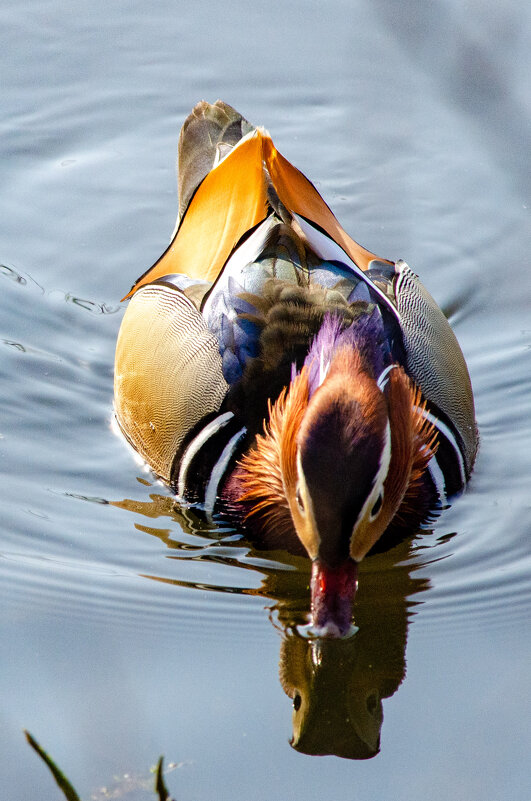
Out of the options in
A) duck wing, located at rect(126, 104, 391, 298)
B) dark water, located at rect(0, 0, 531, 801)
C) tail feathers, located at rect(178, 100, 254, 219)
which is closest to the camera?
dark water, located at rect(0, 0, 531, 801)

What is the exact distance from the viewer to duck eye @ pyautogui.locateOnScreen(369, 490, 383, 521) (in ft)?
11.8

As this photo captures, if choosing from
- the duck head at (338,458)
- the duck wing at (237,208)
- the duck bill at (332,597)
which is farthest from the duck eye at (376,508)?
the duck wing at (237,208)

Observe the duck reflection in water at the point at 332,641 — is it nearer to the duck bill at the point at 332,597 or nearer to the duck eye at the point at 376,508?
the duck bill at the point at 332,597

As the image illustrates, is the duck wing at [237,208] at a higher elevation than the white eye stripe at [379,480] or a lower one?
higher

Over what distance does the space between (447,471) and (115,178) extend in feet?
10.8

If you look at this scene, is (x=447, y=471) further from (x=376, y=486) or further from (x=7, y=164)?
(x=7, y=164)

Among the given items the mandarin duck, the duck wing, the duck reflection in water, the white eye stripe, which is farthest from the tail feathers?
the white eye stripe

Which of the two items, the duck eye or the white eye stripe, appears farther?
the duck eye

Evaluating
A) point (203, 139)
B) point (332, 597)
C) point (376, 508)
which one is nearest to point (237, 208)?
point (203, 139)

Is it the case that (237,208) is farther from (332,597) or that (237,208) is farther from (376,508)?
(332,597)

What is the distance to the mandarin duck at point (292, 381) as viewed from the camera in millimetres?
3486

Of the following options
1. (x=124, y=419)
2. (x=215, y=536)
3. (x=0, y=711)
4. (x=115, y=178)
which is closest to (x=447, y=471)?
(x=215, y=536)

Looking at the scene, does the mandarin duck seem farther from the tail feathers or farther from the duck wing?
the tail feathers

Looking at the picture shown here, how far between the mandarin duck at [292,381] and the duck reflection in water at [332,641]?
11cm
